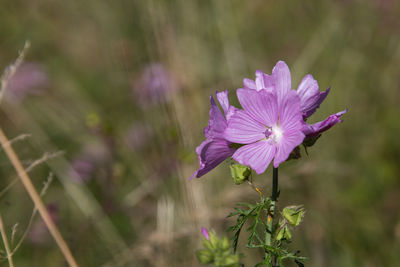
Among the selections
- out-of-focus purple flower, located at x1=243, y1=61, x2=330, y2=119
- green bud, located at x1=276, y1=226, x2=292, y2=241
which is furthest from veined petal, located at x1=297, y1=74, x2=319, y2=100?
green bud, located at x1=276, y1=226, x2=292, y2=241

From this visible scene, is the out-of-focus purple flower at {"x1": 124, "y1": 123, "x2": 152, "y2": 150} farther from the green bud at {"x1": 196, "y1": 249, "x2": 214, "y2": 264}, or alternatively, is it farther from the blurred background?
the green bud at {"x1": 196, "y1": 249, "x2": 214, "y2": 264}

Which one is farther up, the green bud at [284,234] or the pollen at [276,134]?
the pollen at [276,134]

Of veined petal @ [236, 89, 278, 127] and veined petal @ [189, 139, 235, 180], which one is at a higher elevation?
veined petal @ [236, 89, 278, 127]

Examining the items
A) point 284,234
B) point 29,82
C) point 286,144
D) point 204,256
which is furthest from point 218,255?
point 29,82

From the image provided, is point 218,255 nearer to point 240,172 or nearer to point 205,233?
point 205,233

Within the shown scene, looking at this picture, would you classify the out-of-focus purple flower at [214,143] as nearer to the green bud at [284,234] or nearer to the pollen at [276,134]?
the pollen at [276,134]

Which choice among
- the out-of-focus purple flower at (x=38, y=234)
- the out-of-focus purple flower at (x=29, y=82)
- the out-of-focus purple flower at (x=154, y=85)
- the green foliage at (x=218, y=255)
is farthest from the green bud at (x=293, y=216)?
the out-of-focus purple flower at (x=29, y=82)
